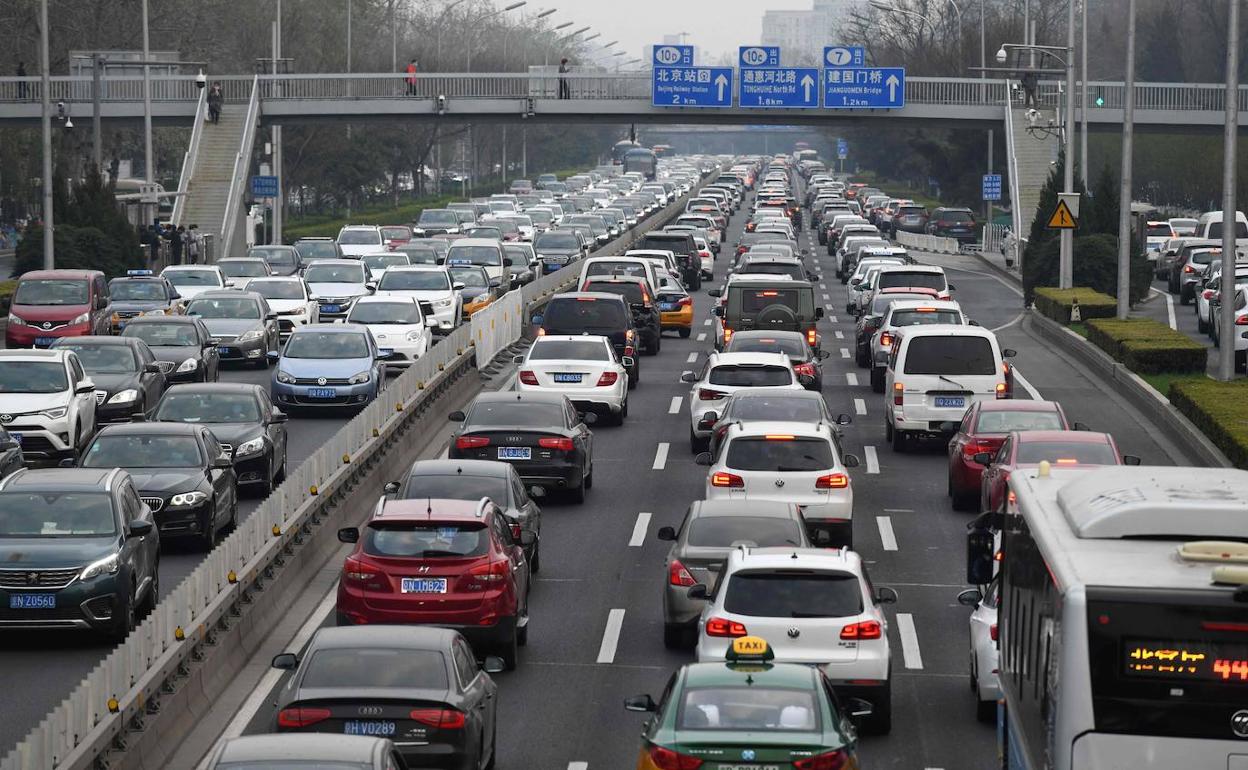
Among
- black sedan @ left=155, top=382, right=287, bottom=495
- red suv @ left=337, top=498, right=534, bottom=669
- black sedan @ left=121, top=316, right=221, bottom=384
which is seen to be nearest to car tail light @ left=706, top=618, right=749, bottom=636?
red suv @ left=337, top=498, right=534, bottom=669

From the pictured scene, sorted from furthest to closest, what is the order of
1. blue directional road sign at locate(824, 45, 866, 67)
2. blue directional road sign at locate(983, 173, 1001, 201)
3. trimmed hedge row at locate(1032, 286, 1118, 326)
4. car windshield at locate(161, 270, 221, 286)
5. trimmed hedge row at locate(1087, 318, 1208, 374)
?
blue directional road sign at locate(983, 173, 1001, 201) < blue directional road sign at locate(824, 45, 866, 67) < trimmed hedge row at locate(1032, 286, 1118, 326) < car windshield at locate(161, 270, 221, 286) < trimmed hedge row at locate(1087, 318, 1208, 374)

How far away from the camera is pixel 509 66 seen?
16962 cm

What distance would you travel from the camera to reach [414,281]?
4572cm

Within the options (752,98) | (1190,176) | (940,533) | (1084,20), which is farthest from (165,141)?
(940,533)

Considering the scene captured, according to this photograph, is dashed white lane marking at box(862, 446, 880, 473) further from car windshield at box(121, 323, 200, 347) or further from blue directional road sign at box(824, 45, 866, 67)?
blue directional road sign at box(824, 45, 866, 67)

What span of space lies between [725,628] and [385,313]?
24486mm

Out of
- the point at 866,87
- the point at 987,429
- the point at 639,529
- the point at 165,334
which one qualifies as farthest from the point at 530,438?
the point at 866,87

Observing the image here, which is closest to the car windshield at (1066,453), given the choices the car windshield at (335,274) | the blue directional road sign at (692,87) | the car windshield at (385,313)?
the car windshield at (385,313)

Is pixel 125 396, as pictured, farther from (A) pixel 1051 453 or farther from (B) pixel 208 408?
(A) pixel 1051 453

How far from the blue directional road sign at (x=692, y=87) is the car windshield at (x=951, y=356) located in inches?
1785

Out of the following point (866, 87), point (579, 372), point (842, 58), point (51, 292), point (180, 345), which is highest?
point (842, 58)

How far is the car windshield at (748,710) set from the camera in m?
12.7

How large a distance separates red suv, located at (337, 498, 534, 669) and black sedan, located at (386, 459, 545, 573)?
8.42ft

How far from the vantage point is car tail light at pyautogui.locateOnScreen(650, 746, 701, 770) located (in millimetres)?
12406
